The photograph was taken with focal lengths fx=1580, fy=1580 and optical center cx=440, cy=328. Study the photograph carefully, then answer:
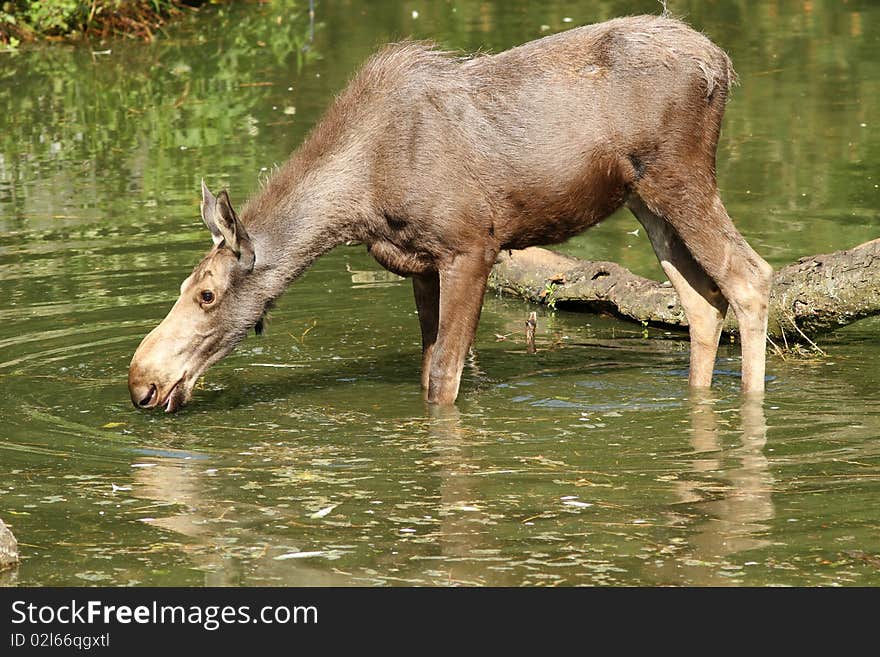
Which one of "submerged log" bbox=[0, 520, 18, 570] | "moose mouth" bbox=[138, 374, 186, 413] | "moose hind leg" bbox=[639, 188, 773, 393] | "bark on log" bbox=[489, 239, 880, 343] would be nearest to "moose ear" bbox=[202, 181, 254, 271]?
"moose mouth" bbox=[138, 374, 186, 413]

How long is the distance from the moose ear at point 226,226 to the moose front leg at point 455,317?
114cm

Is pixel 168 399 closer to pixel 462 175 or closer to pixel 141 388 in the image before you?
pixel 141 388

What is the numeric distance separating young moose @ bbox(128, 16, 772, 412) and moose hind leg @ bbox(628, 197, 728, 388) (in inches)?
12.3

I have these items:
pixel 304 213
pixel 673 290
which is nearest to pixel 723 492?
pixel 304 213

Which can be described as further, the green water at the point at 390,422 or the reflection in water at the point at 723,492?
the green water at the point at 390,422

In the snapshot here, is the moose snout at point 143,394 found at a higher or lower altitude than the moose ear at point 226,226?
lower

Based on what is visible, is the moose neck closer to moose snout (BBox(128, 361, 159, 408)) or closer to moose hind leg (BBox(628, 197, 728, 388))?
moose snout (BBox(128, 361, 159, 408))

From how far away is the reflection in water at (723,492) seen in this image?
658 cm

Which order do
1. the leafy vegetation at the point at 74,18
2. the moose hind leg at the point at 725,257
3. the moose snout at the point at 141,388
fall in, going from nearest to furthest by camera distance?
the moose snout at the point at 141,388, the moose hind leg at the point at 725,257, the leafy vegetation at the point at 74,18

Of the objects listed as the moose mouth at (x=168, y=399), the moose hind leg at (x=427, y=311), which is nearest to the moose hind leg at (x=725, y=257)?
the moose hind leg at (x=427, y=311)

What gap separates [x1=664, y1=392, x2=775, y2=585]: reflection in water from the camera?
6.58 metres

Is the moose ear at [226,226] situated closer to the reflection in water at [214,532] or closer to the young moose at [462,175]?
the young moose at [462,175]

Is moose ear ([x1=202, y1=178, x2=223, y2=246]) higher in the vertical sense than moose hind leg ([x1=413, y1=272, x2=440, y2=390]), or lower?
higher

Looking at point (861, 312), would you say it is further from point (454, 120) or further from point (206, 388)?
point (206, 388)
